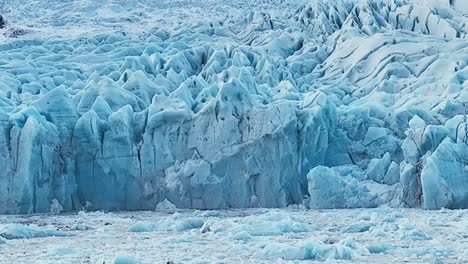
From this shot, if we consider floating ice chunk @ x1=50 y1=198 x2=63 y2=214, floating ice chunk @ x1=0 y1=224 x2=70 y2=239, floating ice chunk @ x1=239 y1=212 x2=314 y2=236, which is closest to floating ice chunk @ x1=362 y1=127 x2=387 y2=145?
floating ice chunk @ x1=239 y1=212 x2=314 y2=236

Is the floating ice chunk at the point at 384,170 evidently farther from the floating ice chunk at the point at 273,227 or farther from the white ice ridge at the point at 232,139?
the floating ice chunk at the point at 273,227

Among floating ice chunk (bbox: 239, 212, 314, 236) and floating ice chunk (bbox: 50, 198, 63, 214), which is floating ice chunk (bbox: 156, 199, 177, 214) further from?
floating ice chunk (bbox: 239, 212, 314, 236)

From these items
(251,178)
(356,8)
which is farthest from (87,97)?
(356,8)

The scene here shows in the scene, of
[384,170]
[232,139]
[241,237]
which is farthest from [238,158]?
[241,237]

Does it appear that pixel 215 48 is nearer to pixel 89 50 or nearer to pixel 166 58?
pixel 166 58

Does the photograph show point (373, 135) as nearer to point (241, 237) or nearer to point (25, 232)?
point (241, 237)

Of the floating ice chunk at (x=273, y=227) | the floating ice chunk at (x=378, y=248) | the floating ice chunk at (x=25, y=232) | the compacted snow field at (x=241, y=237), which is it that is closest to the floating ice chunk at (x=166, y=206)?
the compacted snow field at (x=241, y=237)
